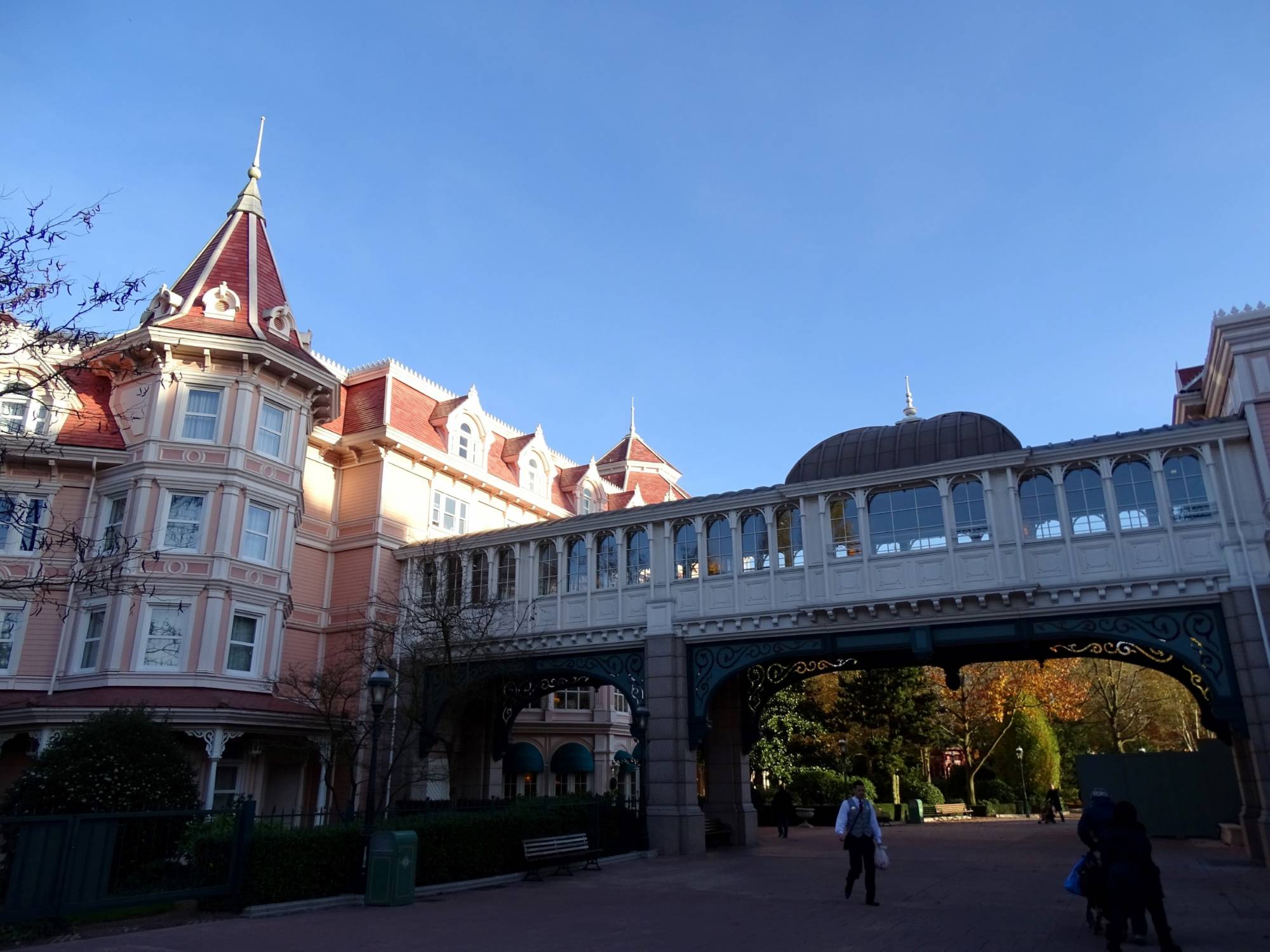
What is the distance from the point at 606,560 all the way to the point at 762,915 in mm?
13638

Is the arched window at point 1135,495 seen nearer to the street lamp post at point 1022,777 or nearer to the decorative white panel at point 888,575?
the decorative white panel at point 888,575

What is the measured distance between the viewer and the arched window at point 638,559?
2486 centimetres

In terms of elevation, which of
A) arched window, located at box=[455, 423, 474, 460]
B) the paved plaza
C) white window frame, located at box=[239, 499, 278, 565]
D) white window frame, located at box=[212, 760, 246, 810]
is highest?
arched window, located at box=[455, 423, 474, 460]

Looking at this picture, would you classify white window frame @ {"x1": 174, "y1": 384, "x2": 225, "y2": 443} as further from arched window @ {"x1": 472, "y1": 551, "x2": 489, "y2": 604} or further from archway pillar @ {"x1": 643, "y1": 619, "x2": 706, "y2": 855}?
archway pillar @ {"x1": 643, "y1": 619, "x2": 706, "y2": 855}

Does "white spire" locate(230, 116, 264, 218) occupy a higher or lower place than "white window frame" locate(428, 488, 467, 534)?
higher

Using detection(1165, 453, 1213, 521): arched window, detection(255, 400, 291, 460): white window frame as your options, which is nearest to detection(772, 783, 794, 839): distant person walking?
detection(1165, 453, 1213, 521): arched window

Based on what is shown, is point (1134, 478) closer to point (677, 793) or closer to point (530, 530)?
point (677, 793)

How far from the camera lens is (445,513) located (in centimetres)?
3219

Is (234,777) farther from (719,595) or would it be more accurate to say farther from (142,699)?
(719,595)

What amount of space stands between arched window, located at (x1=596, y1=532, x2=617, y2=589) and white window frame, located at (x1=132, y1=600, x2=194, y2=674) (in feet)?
34.5

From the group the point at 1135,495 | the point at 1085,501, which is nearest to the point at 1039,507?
the point at 1085,501

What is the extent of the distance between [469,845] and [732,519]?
10.5m

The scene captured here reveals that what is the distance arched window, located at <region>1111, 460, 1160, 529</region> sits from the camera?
19.6 metres

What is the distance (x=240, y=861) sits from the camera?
13.4 m
